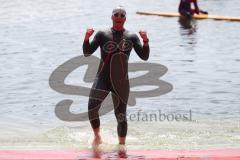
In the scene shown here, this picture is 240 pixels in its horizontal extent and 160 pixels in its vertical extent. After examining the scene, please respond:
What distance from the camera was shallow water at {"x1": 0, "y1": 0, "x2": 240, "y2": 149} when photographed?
1052cm

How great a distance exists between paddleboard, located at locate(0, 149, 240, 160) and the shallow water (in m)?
0.93

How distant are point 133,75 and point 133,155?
950 cm

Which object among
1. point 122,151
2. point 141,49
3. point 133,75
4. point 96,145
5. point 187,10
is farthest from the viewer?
point 187,10

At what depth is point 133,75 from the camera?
17.6 meters

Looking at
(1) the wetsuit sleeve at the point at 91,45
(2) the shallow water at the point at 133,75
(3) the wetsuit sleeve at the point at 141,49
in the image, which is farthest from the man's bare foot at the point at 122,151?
(1) the wetsuit sleeve at the point at 91,45

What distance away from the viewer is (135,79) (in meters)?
17.0

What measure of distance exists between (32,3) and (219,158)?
118 feet

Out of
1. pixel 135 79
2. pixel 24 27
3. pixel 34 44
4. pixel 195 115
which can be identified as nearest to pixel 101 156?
pixel 195 115

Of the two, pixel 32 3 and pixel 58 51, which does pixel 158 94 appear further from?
pixel 32 3

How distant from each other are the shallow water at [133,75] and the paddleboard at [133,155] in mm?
926

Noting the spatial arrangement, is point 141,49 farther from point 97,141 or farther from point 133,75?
point 133,75

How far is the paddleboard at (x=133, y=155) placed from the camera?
773 centimetres

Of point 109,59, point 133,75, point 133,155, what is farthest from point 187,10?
point 133,155

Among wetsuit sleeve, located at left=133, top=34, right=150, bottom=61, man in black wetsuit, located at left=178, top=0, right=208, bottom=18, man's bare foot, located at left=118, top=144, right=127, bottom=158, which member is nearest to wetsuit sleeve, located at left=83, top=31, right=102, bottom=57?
wetsuit sleeve, located at left=133, top=34, right=150, bottom=61
